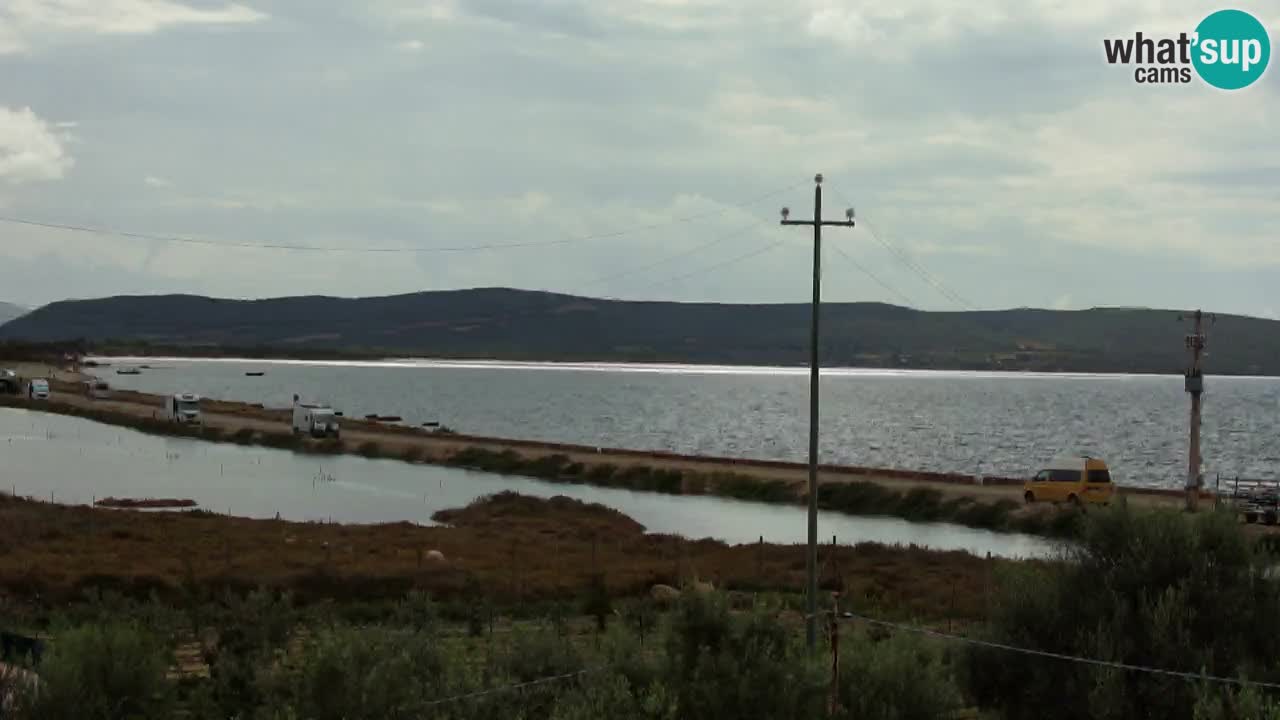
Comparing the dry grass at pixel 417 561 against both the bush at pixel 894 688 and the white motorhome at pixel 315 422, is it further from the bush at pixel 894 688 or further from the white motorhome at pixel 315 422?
the white motorhome at pixel 315 422

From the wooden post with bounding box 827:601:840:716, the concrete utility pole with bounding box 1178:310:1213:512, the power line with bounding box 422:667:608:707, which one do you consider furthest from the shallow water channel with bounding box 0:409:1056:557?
the power line with bounding box 422:667:608:707

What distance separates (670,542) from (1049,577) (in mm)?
34732

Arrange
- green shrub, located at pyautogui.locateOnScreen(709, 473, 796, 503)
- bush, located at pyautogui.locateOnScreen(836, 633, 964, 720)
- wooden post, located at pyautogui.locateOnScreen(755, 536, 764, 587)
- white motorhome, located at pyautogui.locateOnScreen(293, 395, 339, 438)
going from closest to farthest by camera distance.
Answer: bush, located at pyautogui.locateOnScreen(836, 633, 964, 720)
wooden post, located at pyautogui.locateOnScreen(755, 536, 764, 587)
green shrub, located at pyautogui.locateOnScreen(709, 473, 796, 503)
white motorhome, located at pyautogui.locateOnScreen(293, 395, 339, 438)

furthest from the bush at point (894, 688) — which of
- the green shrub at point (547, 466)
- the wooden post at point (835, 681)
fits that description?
the green shrub at point (547, 466)

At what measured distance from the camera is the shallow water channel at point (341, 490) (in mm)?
61750

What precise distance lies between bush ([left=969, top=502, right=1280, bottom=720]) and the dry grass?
414 inches

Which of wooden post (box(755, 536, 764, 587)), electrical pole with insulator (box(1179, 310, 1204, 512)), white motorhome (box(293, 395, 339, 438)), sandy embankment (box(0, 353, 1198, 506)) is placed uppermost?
electrical pole with insulator (box(1179, 310, 1204, 512))

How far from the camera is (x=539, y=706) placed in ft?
62.5

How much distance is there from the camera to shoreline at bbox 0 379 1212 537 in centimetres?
6456

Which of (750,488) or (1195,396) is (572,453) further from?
(1195,396)

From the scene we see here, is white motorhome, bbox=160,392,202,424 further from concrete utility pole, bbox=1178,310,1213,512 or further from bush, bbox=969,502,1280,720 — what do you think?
bush, bbox=969,502,1280,720

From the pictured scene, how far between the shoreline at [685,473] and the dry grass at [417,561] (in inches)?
352

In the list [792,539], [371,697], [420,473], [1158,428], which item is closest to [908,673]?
[371,697]

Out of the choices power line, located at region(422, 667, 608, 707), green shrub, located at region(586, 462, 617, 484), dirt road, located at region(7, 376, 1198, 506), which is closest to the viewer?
power line, located at region(422, 667, 608, 707)
